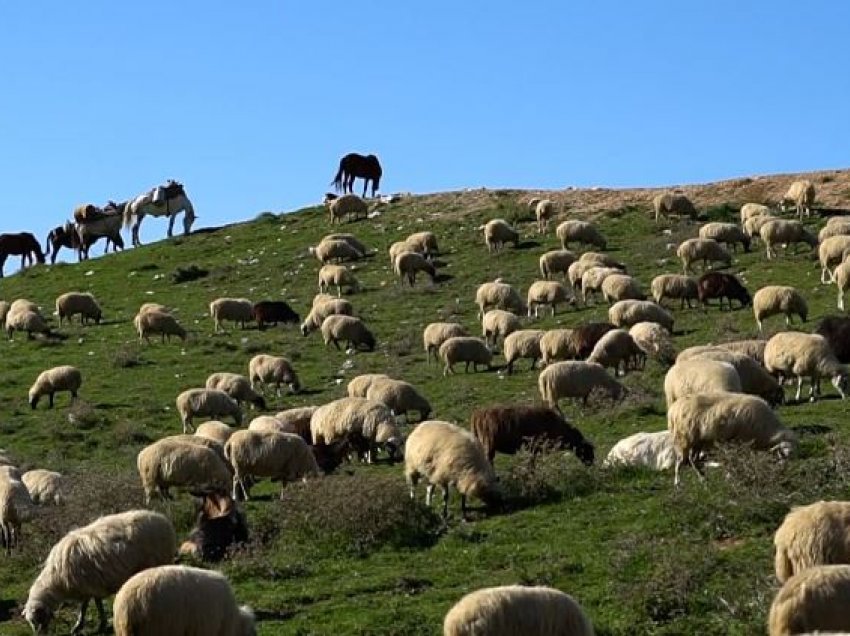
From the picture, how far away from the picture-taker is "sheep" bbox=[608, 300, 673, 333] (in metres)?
30.8

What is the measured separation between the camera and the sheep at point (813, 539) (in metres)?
11.5

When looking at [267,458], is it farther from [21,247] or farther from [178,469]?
[21,247]

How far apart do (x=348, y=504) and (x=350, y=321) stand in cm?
1801

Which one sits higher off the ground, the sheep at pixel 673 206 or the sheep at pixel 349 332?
the sheep at pixel 673 206

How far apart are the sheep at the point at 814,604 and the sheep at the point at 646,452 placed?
786 cm

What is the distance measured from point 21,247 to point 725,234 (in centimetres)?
2789

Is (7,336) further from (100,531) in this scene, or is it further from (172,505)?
(100,531)

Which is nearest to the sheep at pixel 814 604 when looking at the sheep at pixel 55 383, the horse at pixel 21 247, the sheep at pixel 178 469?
the sheep at pixel 178 469

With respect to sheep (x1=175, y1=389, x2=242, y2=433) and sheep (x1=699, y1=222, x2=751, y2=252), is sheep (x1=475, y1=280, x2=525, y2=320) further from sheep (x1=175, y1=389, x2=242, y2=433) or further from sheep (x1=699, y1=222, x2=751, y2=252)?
sheep (x1=175, y1=389, x2=242, y2=433)

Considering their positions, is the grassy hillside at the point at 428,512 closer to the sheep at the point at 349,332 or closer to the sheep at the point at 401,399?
the sheep at the point at 349,332

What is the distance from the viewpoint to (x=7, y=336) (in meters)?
40.2

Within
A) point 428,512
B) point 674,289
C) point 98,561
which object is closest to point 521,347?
point 674,289

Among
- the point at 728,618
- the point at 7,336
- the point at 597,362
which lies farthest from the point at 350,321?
the point at 728,618

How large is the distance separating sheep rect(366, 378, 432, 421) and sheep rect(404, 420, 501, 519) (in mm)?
7409
